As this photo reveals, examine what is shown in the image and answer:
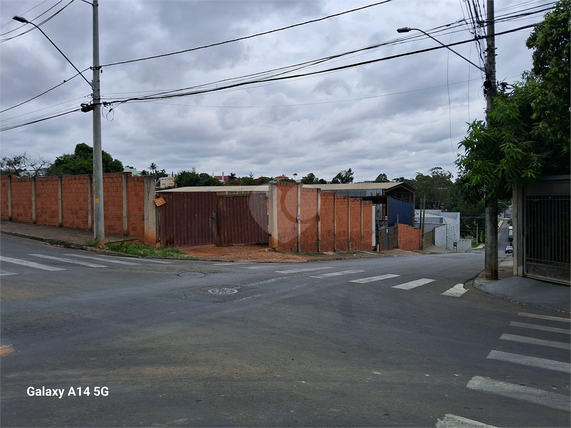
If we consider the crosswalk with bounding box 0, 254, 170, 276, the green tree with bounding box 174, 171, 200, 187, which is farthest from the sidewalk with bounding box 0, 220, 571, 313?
the green tree with bounding box 174, 171, 200, 187

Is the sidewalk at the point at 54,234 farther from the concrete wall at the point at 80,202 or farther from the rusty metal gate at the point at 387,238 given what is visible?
the rusty metal gate at the point at 387,238

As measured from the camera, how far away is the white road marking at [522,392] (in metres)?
4.79

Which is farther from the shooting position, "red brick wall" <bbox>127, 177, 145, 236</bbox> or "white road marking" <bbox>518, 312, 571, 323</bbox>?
"red brick wall" <bbox>127, 177, 145, 236</bbox>

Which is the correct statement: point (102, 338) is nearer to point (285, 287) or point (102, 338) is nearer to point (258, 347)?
point (258, 347)

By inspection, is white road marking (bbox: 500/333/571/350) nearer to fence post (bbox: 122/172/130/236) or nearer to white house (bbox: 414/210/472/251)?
fence post (bbox: 122/172/130/236)

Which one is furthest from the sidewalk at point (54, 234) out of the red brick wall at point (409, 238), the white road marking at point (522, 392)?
the red brick wall at point (409, 238)

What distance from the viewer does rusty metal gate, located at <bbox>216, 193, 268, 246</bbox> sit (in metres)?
20.9

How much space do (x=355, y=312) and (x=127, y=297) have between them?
15.1ft

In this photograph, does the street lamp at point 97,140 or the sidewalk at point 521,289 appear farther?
the street lamp at point 97,140

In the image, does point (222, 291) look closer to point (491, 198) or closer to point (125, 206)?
point (491, 198)

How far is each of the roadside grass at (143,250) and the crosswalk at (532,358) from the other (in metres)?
12.4

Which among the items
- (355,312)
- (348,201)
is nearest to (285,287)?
(355,312)

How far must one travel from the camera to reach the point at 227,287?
1007 centimetres

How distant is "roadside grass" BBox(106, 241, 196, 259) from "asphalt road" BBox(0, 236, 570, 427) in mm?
6215
